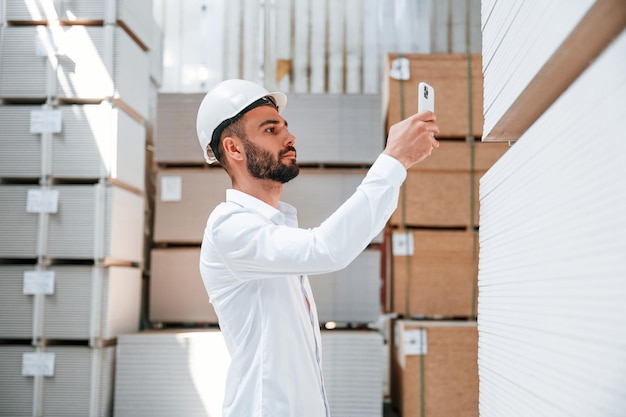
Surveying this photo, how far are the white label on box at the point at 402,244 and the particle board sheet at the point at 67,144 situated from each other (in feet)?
6.56

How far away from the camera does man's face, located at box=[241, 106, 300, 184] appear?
1.96 metres

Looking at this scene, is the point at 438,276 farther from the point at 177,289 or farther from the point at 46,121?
the point at 46,121

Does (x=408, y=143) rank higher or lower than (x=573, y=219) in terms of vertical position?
higher

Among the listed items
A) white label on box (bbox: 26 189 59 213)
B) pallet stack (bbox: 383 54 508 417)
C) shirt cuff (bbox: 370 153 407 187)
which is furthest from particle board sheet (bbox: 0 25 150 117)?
shirt cuff (bbox: 370 153 407 187)

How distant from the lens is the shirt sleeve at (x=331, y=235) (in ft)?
4.91

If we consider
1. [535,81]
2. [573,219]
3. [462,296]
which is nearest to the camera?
[573,219]

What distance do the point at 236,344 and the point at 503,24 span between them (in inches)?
49.4

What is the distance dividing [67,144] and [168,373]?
166 centimetres

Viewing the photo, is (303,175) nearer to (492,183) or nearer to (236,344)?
(236,344)

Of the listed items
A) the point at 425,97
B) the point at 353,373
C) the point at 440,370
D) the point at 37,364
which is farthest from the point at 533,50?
the point at 37,364

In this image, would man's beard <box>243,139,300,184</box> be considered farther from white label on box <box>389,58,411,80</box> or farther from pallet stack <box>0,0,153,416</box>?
white label on box <box>389,58,411,80</box>

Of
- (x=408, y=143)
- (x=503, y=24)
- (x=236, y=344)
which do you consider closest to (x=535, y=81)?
(x=503, y=24)

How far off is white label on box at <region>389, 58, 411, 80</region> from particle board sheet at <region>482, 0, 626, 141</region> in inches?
134

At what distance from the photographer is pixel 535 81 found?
0.87 meters
